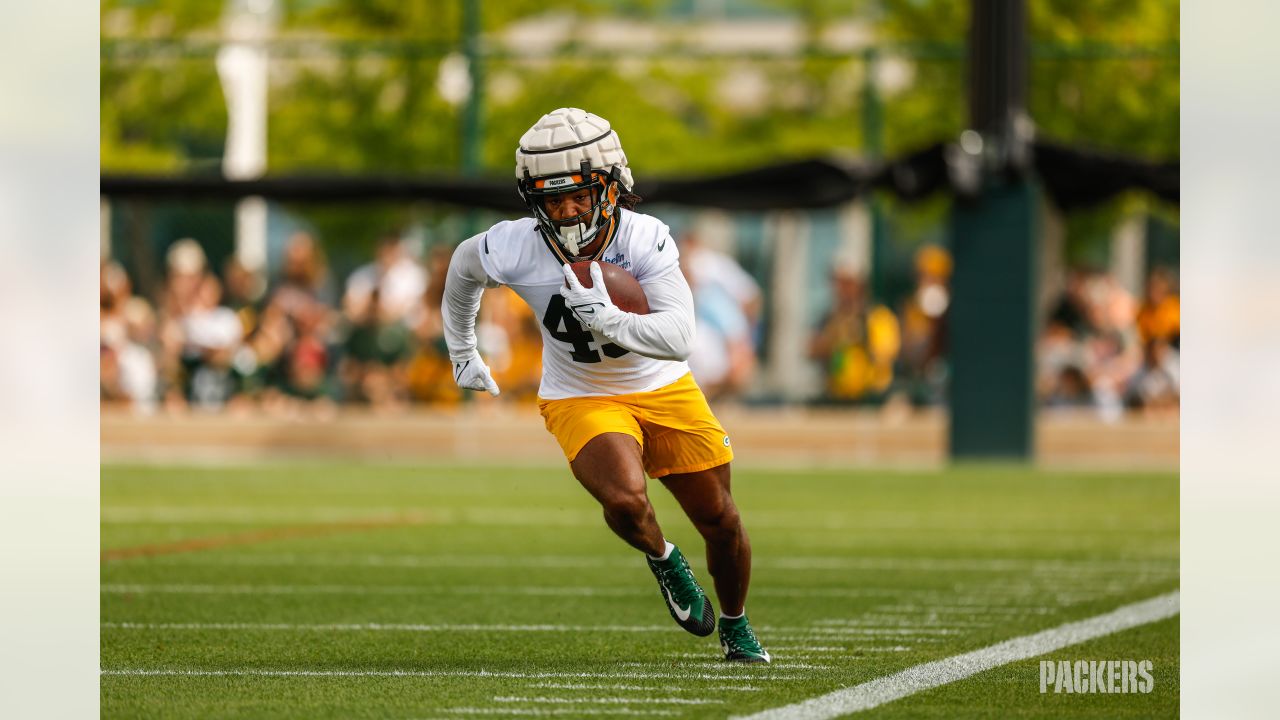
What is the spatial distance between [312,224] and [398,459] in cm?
370

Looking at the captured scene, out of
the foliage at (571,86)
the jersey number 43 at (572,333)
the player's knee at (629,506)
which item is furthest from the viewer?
the foliage at (571,86)

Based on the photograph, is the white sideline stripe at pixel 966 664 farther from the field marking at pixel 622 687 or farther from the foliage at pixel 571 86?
the foliage at pixel 571 86

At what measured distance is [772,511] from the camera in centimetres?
1501

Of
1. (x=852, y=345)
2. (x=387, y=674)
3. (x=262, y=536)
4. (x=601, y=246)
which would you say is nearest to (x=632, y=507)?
(x=601, y=246)

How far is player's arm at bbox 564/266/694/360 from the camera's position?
6.96 meters

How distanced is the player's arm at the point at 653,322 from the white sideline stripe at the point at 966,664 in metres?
1.26

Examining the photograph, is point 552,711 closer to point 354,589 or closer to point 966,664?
point 966,664

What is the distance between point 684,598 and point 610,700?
1001 mm

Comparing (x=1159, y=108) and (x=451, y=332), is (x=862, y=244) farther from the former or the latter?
(x=451, y=332)

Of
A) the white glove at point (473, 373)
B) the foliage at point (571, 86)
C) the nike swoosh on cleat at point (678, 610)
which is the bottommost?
the nike swoosh on cleat at point (678, 610)

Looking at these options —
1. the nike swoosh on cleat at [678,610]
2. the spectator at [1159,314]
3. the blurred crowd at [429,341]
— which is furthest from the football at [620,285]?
the spectator at [1159,314]

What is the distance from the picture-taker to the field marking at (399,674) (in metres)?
7.21
